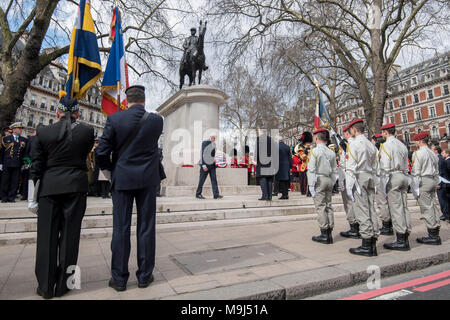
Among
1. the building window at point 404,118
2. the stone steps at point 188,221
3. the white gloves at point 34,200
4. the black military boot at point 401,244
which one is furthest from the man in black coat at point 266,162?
the building window at point 404,118

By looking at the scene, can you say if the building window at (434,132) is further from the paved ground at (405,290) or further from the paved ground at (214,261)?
the paved ground at (405,290)

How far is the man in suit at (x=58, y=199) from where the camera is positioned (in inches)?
101

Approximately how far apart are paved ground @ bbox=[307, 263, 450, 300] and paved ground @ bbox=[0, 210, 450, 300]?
0.21 m

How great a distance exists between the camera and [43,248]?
257cm

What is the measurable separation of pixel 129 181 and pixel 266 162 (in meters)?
5.44

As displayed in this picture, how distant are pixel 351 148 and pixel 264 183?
3.67m

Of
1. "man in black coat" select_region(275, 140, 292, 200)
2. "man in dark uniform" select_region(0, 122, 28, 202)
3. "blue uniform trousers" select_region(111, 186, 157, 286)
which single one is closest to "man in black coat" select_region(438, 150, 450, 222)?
"man in black coat" select_region(275, 140, 292, 200)

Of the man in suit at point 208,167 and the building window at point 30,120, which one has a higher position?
the building window at point 30,120

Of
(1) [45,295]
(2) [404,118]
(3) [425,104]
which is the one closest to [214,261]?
(1) [45,295]

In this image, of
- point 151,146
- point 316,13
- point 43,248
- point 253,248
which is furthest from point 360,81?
point 43,248

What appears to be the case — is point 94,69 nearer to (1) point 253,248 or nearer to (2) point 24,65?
(1) point 253,248

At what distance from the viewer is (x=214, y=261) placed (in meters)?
3.61

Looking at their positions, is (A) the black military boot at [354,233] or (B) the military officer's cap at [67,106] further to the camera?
(A) the black military boot at [354,233]

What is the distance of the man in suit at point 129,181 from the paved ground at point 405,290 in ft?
6.15
